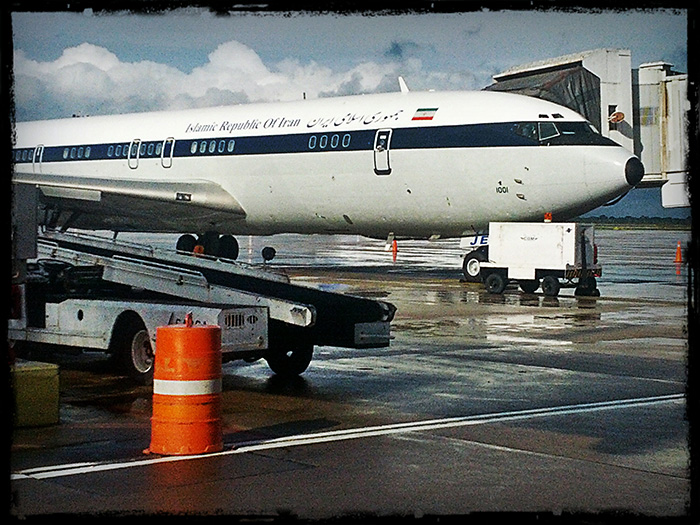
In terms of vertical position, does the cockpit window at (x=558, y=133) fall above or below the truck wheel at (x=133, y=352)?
above

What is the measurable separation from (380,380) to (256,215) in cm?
1646

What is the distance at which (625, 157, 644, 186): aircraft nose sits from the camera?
22.5 meters

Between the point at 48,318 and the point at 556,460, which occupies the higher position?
the point at 48,318

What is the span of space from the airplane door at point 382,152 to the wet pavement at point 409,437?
28.4 ft

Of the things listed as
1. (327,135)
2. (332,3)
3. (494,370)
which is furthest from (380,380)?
(327,135)

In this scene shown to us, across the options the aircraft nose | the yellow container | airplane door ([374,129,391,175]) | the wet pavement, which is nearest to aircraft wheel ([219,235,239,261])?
airplane door ([374,129,391,175])

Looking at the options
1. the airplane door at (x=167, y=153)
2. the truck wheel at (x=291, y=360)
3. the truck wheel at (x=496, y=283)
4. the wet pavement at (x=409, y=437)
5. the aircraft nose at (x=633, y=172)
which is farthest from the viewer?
the airplane door at (x=167, y=153)

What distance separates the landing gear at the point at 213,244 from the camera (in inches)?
1229

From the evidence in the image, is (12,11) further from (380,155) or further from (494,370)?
(380,155)

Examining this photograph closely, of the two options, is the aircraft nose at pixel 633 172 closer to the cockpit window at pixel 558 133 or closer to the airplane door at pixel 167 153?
the cockpit window at pixel 558 133

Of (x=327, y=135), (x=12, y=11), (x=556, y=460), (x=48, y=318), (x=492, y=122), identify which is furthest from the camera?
(x=327, y=135)

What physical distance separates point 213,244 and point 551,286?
461 inches

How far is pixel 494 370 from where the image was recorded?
1259cm

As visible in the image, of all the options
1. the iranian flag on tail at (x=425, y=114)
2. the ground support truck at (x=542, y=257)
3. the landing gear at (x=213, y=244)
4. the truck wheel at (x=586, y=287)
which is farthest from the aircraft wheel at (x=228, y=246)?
the truck wheel at (x=586, y=287)
